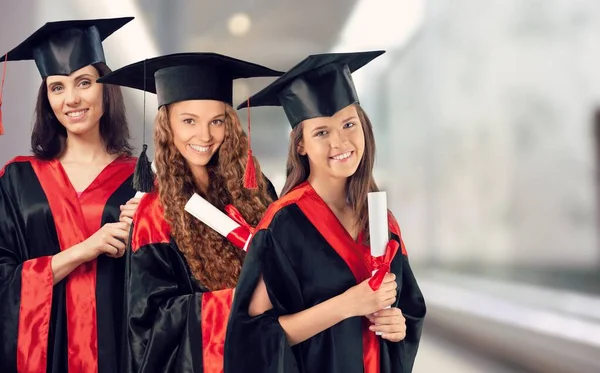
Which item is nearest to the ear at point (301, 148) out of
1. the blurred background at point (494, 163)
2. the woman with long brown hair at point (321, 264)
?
the woman with long brown hair at point (321, 264)

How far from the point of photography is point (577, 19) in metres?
4.67

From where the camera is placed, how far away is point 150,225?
174 centimetres

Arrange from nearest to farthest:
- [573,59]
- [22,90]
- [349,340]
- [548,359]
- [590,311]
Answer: [349,340], [22,90], [548,359], [590,311], [573,59]

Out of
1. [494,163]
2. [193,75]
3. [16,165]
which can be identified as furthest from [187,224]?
[494,163]

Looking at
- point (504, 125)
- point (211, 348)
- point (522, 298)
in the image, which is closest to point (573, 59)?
point (504, 125)

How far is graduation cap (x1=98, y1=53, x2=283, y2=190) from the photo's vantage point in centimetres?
174

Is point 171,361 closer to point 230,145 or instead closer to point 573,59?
point 230,145

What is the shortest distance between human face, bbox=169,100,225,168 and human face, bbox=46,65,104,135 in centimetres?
39

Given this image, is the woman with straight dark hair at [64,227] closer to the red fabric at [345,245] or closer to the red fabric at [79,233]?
the red fabric at [79,233]

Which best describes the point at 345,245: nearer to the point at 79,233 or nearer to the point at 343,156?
the point at 343,156

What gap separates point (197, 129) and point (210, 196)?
6.9 inches

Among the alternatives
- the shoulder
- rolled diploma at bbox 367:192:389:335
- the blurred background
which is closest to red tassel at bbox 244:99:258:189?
rolled diploma at bbox 367:192:389:335

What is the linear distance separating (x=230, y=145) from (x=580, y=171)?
3788 millimetres

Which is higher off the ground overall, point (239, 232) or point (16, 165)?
point (16, 165)
